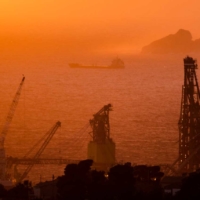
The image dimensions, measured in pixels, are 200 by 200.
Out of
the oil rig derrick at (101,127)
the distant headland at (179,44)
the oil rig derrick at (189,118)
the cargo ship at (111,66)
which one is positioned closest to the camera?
the oil rig derrick at (189,118)

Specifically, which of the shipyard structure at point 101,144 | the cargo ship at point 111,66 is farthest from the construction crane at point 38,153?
the cargo ship at point 111,66

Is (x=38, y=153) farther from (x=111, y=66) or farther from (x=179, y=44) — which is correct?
(x=179, y=44)

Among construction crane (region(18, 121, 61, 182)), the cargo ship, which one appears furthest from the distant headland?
construction crane (region(18, 121, 61, 182))

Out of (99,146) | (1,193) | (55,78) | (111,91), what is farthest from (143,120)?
(55,78)

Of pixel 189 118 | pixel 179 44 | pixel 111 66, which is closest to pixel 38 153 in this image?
pixel 189 118

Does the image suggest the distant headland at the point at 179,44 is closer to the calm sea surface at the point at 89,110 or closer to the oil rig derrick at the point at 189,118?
the calm sea surface at the point at 89,110

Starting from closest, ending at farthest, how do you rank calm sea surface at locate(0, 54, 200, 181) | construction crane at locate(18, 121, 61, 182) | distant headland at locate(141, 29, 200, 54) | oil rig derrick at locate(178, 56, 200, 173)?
oil rig derrick at locate(178, 56, 200, 173) → construction crane at locate(18, 121, 61, 182) → calm sea surface at locate(0, 54, 200, 181) → distant headland at locate(141, 29, 200, 54)

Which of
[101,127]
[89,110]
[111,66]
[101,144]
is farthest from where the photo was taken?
[111,66]

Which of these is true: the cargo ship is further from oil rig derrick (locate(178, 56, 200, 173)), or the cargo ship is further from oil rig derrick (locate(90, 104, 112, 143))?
oil rig derrick (locate(178, 56, 200, 173))
